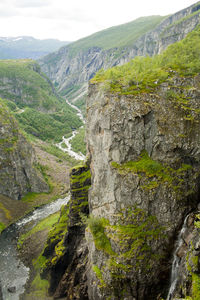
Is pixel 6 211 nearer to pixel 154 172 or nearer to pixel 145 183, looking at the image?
pixel 145 183

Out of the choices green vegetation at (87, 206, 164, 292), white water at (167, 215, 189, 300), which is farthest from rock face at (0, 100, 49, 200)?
white water at (167, 215, 189, 300)

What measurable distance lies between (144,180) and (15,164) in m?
85.2

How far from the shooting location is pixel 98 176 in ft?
140

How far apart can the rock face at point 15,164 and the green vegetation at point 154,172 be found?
78.5 m

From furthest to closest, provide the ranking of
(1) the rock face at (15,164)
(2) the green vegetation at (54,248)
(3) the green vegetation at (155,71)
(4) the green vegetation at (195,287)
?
(1) the rock face at (15,164)
(2) the green vegetation at (54,248)
(3) the green vegetation at (155,71)
(4) the green vegetation at (195,287)

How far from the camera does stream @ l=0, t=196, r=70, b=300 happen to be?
57094mm

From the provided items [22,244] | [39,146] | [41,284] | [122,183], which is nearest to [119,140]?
[122,183]

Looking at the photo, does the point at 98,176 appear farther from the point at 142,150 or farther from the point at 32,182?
the point at 32,182

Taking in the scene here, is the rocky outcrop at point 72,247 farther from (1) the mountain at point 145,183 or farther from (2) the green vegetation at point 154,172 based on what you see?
(2) the green vegetation at point 154,172

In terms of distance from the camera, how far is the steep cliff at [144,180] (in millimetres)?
37000

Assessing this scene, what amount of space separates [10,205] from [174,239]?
256 ft

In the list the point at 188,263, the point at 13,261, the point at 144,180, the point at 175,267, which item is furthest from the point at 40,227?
the point at 188,263

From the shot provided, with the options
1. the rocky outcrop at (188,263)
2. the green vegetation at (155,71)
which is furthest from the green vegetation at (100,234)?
the green vegetation at (155,71)

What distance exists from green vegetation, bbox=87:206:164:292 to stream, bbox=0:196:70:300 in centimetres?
2940
